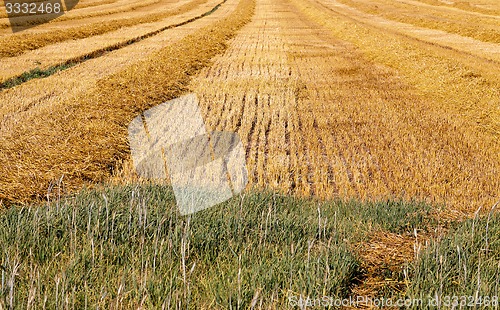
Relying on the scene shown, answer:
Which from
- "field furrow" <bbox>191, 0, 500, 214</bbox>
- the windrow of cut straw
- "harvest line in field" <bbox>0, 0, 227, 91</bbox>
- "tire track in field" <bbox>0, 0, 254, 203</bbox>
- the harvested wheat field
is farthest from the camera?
the windrow of cut straw

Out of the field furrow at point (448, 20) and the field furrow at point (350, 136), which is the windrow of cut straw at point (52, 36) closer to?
the field furrow at point (350, 136)

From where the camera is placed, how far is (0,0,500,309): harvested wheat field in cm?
346

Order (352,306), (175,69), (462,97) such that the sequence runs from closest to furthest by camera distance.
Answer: (352,306) → (462,97) → (175,69)

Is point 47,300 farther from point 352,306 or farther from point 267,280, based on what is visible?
point 352,306

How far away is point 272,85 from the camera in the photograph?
41.0ft

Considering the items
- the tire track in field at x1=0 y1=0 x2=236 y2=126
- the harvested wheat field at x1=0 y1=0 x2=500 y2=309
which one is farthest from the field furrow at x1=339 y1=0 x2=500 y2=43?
the tire track in field at x1=0 y1=0 x2=236 y2=126

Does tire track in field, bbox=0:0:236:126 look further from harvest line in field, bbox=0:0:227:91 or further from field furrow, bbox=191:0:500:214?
field furrow, bbox=191:0:500:214

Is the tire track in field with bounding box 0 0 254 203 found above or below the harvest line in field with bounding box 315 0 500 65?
above

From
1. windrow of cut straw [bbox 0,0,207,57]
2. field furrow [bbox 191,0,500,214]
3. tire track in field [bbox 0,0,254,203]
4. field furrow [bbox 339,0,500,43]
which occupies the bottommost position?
field furrow [bbox 339,0,500,43]

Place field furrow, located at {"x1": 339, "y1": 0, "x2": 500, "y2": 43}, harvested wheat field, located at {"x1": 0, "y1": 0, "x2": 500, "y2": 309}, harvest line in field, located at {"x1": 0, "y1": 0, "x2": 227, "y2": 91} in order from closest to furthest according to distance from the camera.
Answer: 1. harvested wheat field, located at {"x1": 0, "y1": 0, "x2": 500, "y2": 309}
2. harvest line in field, located at {"x1": 0, "y1": 0, "x2": 227, "y2": 91}
3. field furrow, located at {"x1": 339, "y1": 0, "x2": 500, "y2": 43}

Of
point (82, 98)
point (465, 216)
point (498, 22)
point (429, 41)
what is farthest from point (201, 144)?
point (498, 22)

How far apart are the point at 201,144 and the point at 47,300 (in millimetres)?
5083

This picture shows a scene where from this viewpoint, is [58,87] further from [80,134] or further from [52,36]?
[52,36]

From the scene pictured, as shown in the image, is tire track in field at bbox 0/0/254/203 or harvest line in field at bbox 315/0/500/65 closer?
tire track in field at bbox 0/0/254/203
